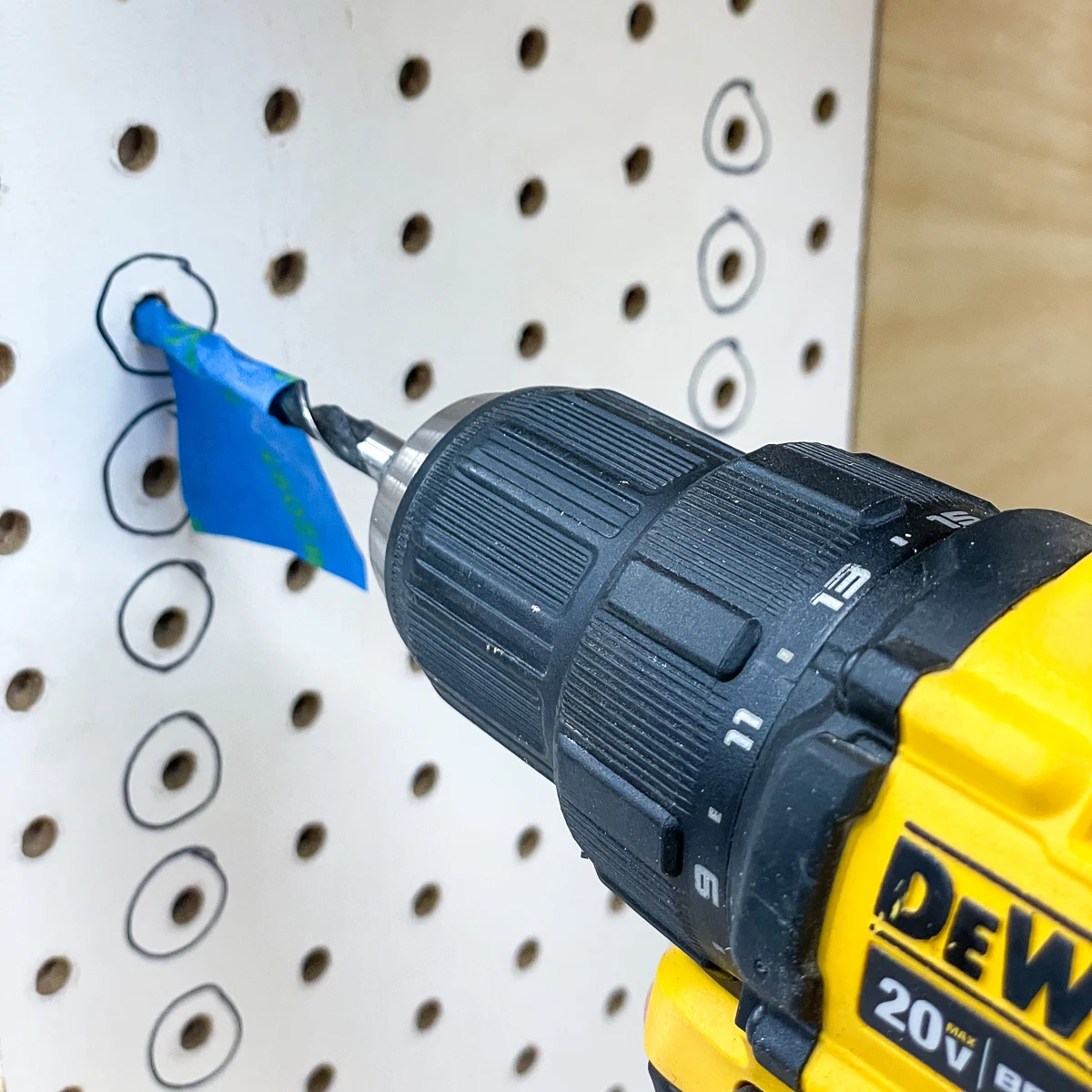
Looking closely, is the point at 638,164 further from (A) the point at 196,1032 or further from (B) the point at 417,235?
(A) the point at 196,1032

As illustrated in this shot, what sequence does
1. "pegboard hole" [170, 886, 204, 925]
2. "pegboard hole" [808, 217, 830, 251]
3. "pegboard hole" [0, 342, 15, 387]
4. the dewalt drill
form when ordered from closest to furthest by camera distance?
the dewalt drill < "pegboard hole" [0, 342, 15, 387] < "pegboard hole" [170, 886, 204, 925] < "pegboard hole" [808, 217, 830, 251]

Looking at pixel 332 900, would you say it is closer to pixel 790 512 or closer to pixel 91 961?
pixel 91 961

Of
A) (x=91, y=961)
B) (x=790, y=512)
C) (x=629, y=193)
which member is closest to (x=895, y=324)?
(x=629, y=193)

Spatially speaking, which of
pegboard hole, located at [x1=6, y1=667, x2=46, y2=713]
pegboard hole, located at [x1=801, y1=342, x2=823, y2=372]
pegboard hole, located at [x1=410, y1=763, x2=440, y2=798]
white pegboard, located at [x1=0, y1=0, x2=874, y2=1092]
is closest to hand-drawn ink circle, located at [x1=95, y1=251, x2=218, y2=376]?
white pegboard, located at [x1=0, y1=0, x2=874, y2=1092]

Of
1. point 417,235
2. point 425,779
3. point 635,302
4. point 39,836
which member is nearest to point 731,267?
point 635,302

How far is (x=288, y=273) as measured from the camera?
0.41m

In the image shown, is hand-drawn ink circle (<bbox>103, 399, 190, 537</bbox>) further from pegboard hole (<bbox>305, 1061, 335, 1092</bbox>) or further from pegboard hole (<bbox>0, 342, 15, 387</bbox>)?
pegboard hole (<bbox>305, 1061, 335, 1092</bbox>)

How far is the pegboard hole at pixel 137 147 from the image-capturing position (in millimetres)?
362

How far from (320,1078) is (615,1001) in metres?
0.19

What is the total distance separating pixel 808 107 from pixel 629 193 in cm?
11

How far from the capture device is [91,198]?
36 centimetres

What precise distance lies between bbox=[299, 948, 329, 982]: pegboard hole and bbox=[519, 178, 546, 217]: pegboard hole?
33 cm

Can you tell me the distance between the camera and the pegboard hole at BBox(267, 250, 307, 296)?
41 centimetres

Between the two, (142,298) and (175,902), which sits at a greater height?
(142,298)
